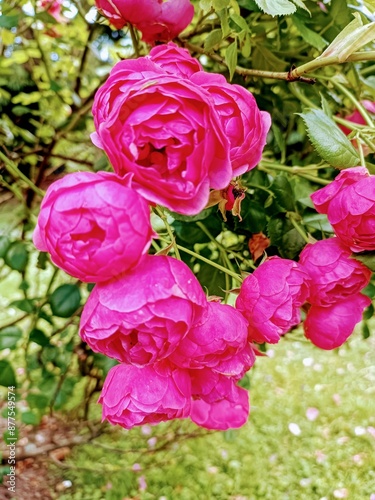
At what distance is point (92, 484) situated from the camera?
59.6 inches

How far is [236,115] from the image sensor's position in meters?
0.39

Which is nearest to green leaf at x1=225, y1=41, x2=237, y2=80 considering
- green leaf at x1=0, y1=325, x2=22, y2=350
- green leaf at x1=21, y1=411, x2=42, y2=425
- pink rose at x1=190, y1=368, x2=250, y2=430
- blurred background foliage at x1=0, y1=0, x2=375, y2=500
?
blurred background foliage at x1=0, y1=0, x2=375, y2=500

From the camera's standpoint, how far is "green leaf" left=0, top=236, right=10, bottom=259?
88 cm

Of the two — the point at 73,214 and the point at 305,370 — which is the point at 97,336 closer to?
the point at 73,214

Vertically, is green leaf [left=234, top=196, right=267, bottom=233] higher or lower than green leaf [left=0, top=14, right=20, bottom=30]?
lower

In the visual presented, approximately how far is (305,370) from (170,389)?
71.5 inches

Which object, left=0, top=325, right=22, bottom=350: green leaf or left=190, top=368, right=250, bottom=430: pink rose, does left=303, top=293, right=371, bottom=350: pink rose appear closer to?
left=190, top=368, right=250, bottom=430: pink rose

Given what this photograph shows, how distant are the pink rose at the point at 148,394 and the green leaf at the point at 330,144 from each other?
0.25m

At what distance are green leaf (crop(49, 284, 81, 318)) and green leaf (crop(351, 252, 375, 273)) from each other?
51cm

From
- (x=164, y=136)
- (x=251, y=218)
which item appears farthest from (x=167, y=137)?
(x=251, y=218)

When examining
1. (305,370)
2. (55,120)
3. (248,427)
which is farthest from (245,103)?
(305,370)

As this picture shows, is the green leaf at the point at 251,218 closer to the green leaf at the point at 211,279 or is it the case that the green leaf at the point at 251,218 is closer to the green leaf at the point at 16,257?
the green leaf at the point at 211,279

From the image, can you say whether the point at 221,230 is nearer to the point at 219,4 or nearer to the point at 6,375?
the point at 219,4

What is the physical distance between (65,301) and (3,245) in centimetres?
15
